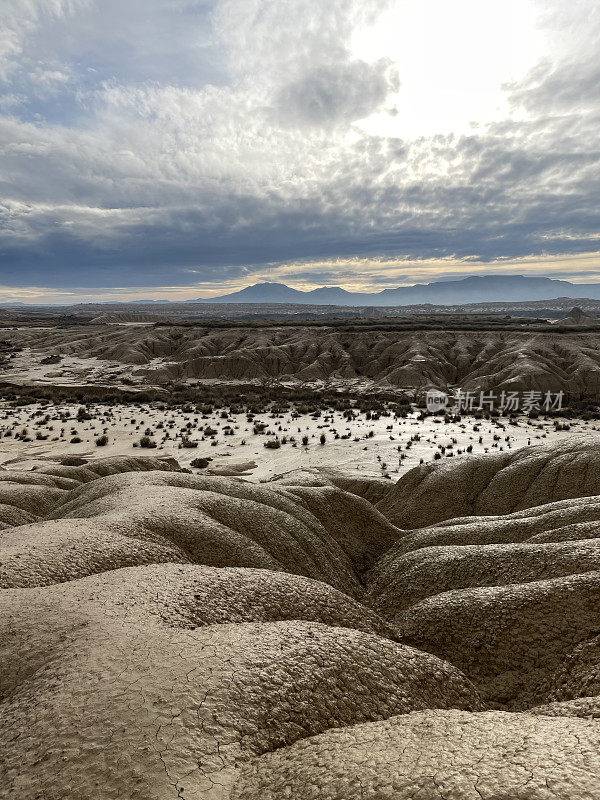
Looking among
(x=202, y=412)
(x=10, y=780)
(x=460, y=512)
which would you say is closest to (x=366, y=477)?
(x=460, y=512)

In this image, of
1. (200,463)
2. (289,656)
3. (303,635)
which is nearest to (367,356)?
(200,463)

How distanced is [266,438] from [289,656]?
2743cm

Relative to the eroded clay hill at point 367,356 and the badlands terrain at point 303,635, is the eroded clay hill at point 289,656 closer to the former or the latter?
the badlands terrain at point 303,635

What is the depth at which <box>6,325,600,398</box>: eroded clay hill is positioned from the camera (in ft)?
170

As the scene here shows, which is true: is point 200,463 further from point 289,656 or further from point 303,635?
point 289,656

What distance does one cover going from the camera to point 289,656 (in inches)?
216

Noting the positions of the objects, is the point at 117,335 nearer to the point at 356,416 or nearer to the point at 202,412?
the point at 202,412

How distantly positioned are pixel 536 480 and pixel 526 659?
35.1 ft

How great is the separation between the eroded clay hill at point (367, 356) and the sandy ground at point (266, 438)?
1657 centimetres

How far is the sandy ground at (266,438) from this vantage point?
2634 centimetres

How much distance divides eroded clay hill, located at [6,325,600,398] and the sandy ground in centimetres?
1657

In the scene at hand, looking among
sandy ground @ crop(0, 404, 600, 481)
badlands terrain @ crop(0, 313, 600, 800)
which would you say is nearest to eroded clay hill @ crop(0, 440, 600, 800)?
badlands terrain @ crop(0, 313, 600, 800)

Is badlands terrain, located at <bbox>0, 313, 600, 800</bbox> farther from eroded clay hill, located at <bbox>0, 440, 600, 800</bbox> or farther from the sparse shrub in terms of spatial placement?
the sparse shrub

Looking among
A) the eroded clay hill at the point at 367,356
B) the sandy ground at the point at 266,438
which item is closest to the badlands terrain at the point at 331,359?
the eroded clay hill at the point at 367,356
